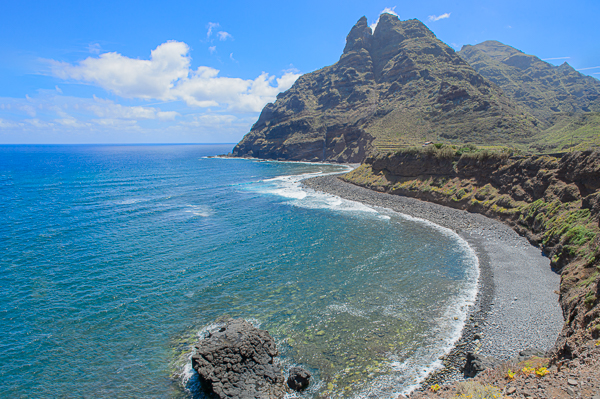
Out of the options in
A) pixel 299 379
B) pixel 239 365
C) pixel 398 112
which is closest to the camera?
pixel 299 379

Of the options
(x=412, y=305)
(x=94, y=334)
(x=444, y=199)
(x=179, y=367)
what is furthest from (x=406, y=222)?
(x=94, y=334)

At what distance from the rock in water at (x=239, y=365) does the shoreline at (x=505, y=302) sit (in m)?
8.33

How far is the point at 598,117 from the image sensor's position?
77.2 metres

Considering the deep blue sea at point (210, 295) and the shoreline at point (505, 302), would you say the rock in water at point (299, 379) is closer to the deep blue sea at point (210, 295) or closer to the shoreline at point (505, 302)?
the deep blue sea at point (210, 295)

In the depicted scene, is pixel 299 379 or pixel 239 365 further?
pixel 239 365

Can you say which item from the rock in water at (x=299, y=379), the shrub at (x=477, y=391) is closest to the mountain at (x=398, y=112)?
the rock in water at (x=299, y=379)

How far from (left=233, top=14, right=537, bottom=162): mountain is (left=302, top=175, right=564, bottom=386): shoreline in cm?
6282

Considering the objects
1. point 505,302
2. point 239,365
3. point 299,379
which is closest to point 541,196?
point 505,302

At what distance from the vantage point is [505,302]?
2144 cm

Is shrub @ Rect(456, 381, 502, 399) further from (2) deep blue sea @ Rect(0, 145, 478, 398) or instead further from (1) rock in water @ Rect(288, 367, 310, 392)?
(1) rock in water @ Rect(288, 367, 310, 392)

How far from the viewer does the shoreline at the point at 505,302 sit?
1671 centimetres

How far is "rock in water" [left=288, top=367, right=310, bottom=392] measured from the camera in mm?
15281

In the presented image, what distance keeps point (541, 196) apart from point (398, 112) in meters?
102

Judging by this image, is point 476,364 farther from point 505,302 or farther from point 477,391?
point 505,302
